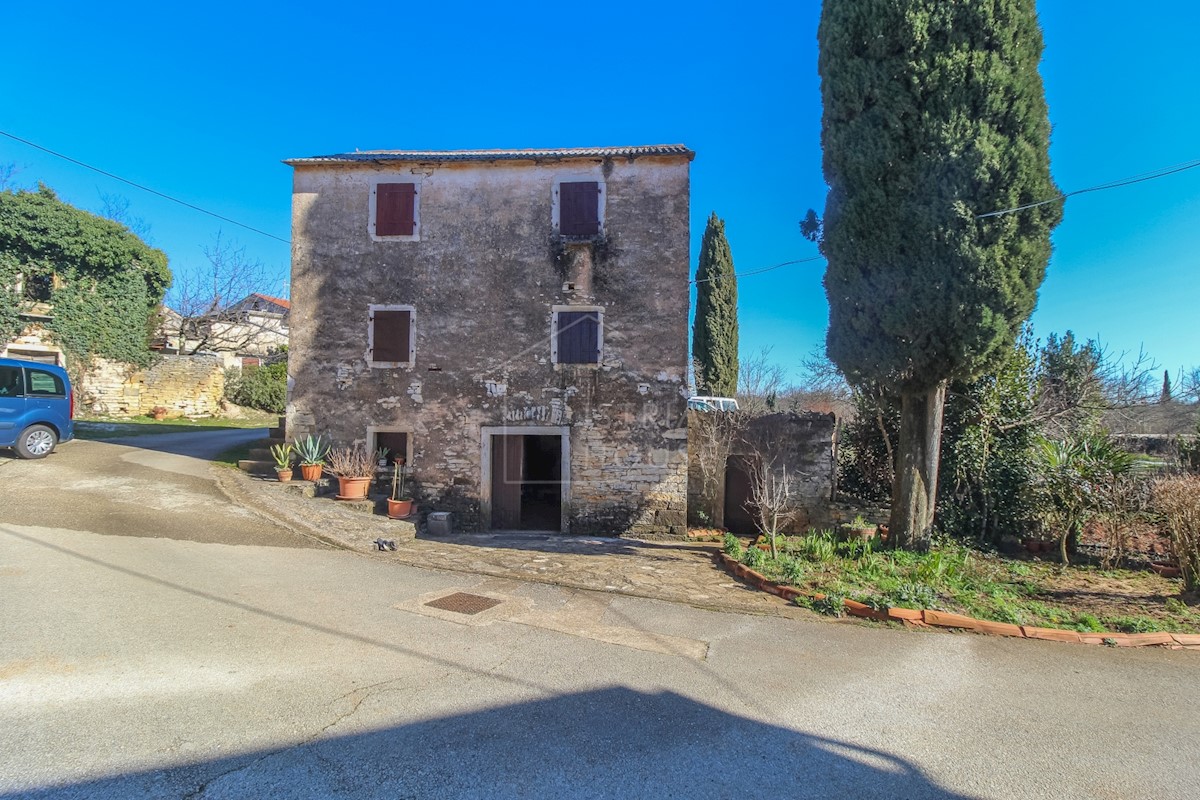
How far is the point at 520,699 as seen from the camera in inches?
154

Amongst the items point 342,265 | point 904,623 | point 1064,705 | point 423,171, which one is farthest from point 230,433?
point 1064,705

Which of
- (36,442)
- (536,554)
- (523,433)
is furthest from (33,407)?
(536,554)

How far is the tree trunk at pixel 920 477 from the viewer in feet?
26.7

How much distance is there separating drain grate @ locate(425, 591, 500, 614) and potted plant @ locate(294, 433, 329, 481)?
19.8 ft

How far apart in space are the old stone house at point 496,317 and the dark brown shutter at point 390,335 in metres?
0.03

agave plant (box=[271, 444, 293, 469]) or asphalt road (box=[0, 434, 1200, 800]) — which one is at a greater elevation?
agave plant (box=[271, 444, 293, 469])

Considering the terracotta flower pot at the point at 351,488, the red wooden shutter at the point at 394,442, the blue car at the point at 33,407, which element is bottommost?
the terracotta flower pot at the point at 351,488

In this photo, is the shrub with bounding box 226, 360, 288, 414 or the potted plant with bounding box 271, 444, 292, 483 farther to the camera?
the shrub with bounding box 226, 360, 288, 414

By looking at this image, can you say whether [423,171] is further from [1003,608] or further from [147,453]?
[1003,608]

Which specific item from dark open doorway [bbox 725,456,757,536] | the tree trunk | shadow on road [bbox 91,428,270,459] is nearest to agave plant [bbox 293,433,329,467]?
A: shadow on road [bbox 91,428,270,459]

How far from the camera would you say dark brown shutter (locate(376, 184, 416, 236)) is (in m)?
12.0

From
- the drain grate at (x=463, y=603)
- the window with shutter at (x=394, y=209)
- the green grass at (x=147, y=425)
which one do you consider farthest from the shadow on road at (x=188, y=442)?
the drain grate at (x=463, y=603)

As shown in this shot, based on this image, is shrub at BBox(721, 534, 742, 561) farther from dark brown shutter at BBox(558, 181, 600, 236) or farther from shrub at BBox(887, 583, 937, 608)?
dark brown shutter at BBox(558, 181, 600, 236)

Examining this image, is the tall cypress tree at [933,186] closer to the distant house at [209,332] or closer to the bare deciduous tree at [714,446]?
the bare deciduous tree at [714,446]
